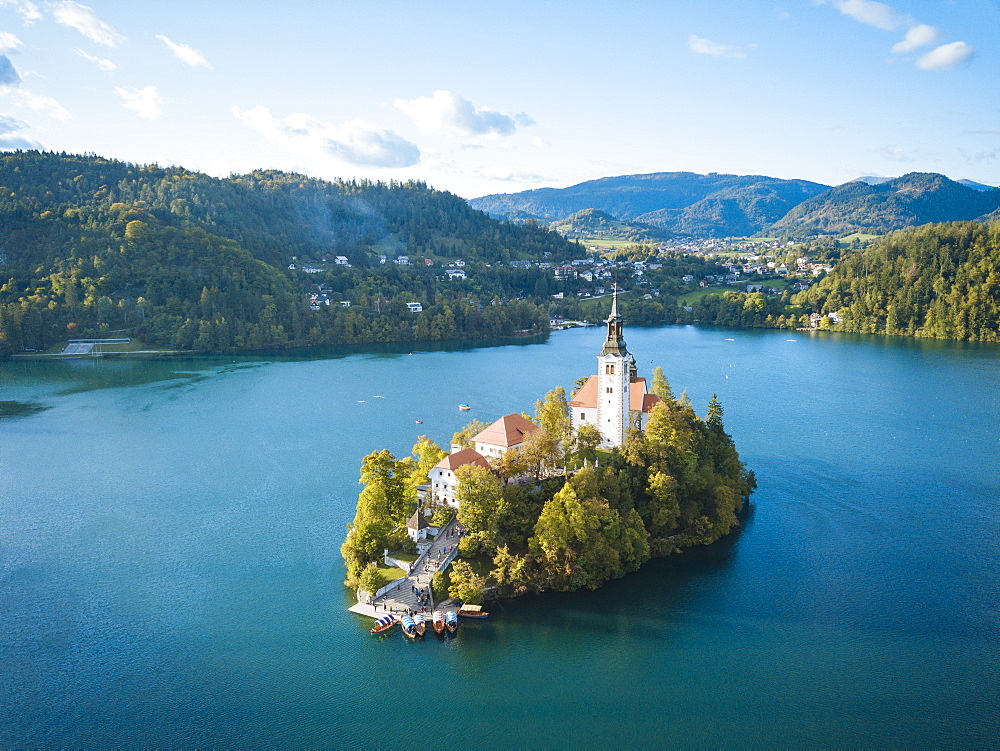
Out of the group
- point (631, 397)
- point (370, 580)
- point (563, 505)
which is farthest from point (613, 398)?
point (370, 580)

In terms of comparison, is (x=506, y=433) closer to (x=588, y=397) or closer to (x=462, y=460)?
(x=462, y=460)

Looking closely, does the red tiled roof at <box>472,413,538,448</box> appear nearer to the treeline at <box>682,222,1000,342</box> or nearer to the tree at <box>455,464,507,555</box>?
the tree at <box>455,464,507,555</box>

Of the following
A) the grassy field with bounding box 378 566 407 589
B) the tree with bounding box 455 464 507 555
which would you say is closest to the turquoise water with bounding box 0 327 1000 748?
the grassy field with bounding box 378 566 407 589

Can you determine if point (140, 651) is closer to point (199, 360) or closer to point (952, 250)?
point (199, 360)

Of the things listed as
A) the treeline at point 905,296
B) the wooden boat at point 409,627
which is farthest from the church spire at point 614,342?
the treeline at point 905,296

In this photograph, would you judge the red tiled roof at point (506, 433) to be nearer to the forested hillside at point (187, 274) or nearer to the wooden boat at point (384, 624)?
the wooden boat at point (384, 624)

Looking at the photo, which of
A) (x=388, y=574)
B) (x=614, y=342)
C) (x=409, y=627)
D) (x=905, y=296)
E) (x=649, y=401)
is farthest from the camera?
(x=905, y=296)
